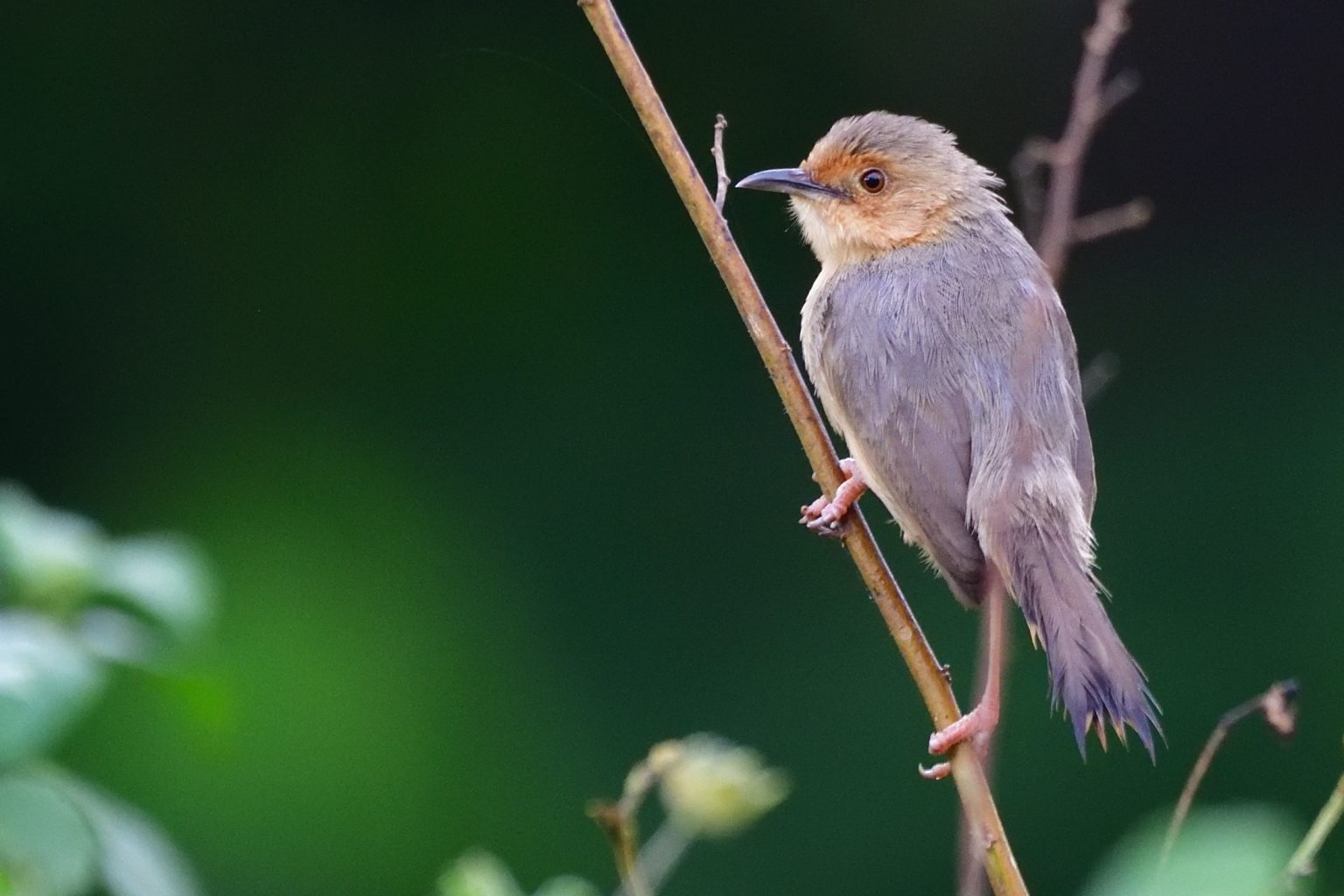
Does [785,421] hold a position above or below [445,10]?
below

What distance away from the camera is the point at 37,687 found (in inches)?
45.8

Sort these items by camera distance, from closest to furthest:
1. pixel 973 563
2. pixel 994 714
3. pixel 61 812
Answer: pixel 61 812
pixel 994 714
pixel 973 563

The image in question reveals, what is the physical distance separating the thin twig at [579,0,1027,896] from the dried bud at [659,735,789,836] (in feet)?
1.58

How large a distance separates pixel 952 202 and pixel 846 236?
0.76 feet

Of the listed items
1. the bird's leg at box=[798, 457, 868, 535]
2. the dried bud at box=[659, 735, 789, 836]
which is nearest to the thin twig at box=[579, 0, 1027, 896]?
the bird's leg at box=[798, 457, 868, 535]

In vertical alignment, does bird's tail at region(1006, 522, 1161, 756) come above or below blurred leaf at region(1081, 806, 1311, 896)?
below

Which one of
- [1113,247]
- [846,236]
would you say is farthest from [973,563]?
[1113,247]

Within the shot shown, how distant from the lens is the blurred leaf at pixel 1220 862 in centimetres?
86

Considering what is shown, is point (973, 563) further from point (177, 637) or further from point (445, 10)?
point (445, 10)

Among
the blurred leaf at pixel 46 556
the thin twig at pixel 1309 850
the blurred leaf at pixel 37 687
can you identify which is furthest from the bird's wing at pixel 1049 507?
the blurred leaf at pixel 37 687

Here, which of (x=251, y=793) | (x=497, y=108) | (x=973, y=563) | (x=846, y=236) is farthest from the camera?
(x=497, y=108)

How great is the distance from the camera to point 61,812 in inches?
47.3

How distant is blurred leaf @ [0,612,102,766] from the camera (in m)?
1.13

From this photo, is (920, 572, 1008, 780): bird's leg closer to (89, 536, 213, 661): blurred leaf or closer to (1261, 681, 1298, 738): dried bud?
(1261, 681, 1298, 738): dried bud
